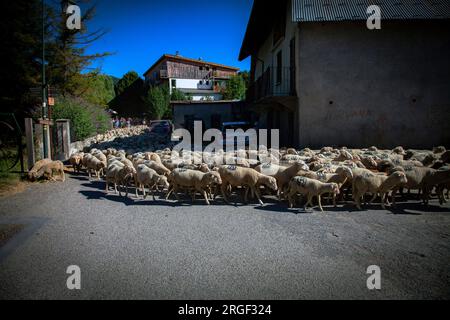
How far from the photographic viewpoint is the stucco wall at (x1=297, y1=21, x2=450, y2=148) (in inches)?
599

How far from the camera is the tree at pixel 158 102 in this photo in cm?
4847

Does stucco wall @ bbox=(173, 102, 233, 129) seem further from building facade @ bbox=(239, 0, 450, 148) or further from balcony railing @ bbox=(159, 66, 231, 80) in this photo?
balcony railing @ bbox=(159, 66, 231, 80)

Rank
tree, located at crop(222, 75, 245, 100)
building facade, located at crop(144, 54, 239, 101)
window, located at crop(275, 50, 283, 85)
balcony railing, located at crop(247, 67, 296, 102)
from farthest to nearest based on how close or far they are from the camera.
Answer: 1. building facade, located at crop(144, 54, 239, 101)
2. tree, located at crop(222, 75, 245, 100)
3. window, located at crop(275, 50, 283, 85)
4. balcony railing, located at crop(247, 67, 296, 102)

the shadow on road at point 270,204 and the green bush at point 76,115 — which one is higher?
the green bush at point 76,115

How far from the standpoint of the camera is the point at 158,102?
160ft

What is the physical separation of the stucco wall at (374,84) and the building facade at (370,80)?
0.05 m

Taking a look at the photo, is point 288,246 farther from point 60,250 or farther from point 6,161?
point 6,161

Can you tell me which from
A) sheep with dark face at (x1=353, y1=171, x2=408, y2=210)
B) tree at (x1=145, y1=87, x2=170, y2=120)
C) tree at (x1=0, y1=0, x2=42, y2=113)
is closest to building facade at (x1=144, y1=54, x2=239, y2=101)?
tree at (x1=145, y1=87, x2=170, y2=120)

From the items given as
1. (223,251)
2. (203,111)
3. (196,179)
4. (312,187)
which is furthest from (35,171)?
(203,111)

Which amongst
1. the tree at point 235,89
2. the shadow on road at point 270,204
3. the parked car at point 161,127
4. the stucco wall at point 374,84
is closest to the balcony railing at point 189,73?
the tree at point 235,89

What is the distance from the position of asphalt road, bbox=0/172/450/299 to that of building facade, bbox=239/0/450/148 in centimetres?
918

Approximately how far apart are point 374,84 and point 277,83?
19.4 feet

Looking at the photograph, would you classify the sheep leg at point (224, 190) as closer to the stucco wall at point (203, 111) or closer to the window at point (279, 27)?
the window at point (279, 27)

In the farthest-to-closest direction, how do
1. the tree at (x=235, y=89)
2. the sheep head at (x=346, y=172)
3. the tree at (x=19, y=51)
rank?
the tree at (x=235, y=89) → the tree at (x=19, y=51) → the sheep head at (x=346, y=172)
